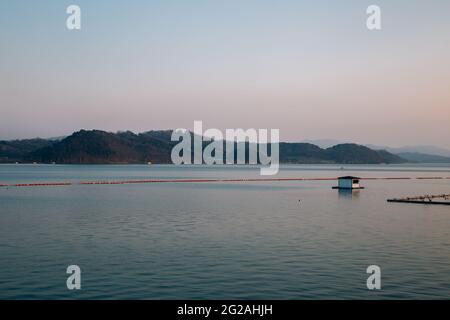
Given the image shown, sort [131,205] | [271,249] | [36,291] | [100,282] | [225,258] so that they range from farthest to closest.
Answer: [131,205] → [271,249] → [225,258] → [100,282] → [36,291]

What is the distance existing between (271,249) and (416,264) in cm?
1146

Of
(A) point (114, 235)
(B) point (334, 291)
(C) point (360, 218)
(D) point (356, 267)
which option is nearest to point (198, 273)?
(B) point (334, 291)

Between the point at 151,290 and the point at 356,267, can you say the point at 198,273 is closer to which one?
the point at 151,290

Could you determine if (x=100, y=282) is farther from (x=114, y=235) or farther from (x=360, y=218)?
(x=360, y=218)

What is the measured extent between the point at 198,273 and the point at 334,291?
911 cm

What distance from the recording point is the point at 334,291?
94.1 ft

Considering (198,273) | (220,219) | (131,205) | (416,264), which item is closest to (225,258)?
(198,273)

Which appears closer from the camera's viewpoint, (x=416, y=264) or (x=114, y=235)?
(x=416, y=264)

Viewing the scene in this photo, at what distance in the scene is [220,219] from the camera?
65250 millimetres
